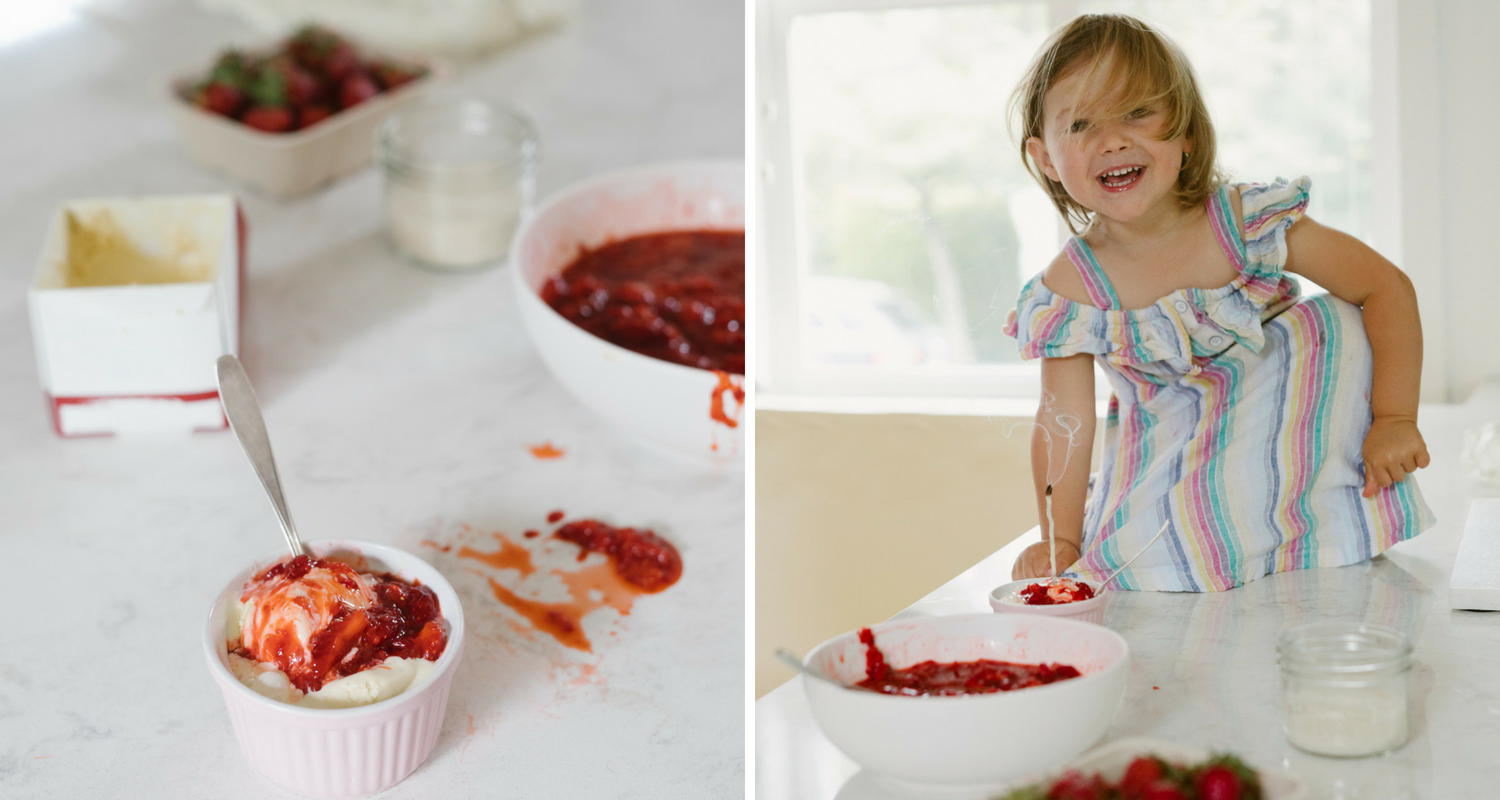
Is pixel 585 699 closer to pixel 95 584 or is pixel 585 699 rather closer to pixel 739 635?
pixel 739 635

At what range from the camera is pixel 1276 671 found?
0.53 metres

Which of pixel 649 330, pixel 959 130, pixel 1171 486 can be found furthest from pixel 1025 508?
pixel 649 330

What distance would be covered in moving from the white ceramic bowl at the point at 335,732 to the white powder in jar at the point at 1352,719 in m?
0.36

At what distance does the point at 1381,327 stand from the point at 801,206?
270mm

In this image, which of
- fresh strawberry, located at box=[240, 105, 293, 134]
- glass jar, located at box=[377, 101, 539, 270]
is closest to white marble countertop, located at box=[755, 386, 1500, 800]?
glass jar, located at box=[377, 101, 539, 270]

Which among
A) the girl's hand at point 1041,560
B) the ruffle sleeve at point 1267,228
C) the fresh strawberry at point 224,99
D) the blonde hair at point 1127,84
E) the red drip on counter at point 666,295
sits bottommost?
the girl's hand at point 1041,560

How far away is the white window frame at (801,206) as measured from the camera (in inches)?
23.6

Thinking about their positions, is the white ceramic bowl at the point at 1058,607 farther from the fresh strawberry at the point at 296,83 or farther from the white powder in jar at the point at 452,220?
the fresh strawberry at the point at 296,83

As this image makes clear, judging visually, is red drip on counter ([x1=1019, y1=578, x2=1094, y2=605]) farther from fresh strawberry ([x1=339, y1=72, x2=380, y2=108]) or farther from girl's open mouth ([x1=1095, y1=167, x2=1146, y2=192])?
fresh strawberry ([x1=339, y1=72, x2=380, y2=108])

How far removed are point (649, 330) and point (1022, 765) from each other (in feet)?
1.43

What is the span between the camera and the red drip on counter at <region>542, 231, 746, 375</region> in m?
0.83

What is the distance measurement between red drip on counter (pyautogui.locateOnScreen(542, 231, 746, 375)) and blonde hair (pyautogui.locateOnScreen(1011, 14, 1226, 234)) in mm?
267

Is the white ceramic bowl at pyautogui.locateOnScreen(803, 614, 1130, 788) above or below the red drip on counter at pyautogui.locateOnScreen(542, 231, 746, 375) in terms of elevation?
below

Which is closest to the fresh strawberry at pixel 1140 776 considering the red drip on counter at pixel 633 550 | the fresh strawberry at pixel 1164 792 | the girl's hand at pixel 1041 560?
the fresh strawberry at pixel 1164 792
